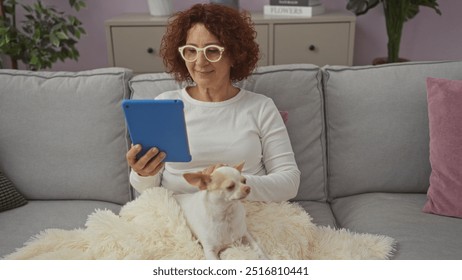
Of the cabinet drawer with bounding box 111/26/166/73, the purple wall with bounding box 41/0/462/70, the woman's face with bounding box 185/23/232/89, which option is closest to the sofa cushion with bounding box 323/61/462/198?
the woman's face with bounding box 185/23/232/89

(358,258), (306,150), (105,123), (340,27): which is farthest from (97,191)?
(340,27)

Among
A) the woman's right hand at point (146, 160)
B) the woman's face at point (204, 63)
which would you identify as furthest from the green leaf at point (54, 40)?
the woman's right hand at point (146, 160)

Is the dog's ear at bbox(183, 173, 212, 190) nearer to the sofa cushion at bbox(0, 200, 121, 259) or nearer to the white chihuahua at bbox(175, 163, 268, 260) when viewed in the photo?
the white chihuahua at bbox(175, 163, 268, 260)

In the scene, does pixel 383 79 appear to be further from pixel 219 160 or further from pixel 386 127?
pixel 219 160

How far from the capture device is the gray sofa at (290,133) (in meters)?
1.49

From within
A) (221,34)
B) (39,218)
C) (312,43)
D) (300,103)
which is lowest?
(39,218)

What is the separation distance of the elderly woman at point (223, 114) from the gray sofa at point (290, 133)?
21 cm

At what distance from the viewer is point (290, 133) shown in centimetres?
149

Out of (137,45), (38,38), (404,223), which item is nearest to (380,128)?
(404,223)

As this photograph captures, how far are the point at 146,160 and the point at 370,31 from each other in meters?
2.20

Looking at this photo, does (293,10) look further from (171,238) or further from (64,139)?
(171,238)

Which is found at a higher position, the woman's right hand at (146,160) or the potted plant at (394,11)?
the potted plant at (394,11)

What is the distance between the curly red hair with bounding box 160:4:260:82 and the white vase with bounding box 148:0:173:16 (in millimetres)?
1281

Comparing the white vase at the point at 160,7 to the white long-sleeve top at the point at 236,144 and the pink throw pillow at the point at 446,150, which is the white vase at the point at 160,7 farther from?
the pink throw pillow at the point at 446,150
